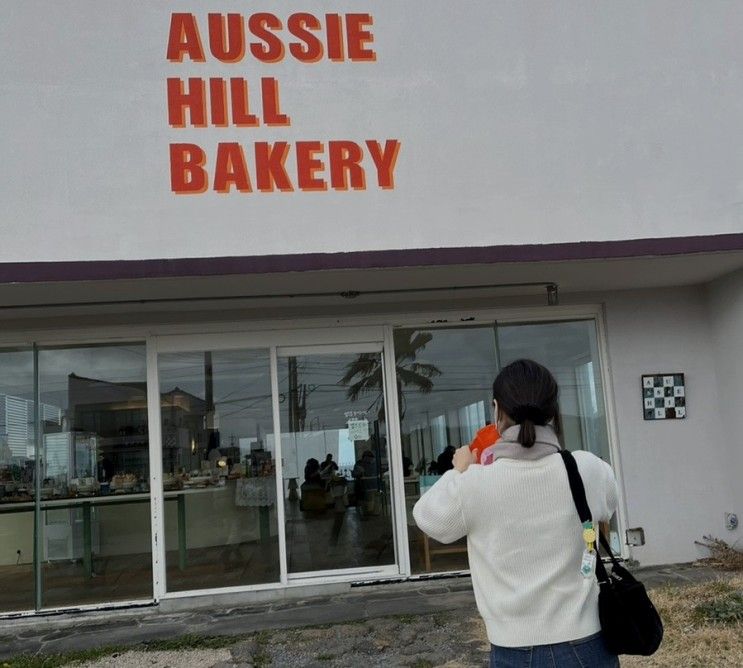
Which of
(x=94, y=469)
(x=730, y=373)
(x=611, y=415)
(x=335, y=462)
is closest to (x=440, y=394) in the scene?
(x=335, y=462)

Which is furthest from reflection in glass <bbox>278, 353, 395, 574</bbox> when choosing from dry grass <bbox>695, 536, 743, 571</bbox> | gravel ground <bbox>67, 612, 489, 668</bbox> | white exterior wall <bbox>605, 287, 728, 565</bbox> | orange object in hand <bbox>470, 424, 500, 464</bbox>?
orange object in hand <bbox>470, 424, 500, 464</bbox>

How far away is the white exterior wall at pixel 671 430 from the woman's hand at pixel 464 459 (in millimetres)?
5564

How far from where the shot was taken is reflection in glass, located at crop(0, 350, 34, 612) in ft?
22.7

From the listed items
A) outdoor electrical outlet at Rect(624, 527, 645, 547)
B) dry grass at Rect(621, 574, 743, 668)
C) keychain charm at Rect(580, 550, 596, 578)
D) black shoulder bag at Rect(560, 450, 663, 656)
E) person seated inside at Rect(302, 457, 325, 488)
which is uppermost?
person seated inside at Rect(302, 457, 325, 488)

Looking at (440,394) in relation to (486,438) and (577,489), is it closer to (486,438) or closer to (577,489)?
(486,438)

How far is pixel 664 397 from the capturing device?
23.8 feet

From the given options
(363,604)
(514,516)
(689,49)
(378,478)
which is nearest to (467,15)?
(689,49)

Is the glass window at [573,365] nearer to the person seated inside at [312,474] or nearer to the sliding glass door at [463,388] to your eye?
the sliding glass door at [463,388]

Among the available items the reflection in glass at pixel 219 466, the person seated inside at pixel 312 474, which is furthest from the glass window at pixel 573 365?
the reflection in glass at pixel 219 466

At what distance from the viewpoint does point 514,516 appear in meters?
1.98

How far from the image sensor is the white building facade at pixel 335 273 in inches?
238

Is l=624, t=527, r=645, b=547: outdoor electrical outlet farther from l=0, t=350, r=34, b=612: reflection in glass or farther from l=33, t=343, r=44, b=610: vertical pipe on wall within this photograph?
l=0, t=350, r=34, b=612: reflection in glass

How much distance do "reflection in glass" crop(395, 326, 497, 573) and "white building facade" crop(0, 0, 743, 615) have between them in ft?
0.10

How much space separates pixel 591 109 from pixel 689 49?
1.13 metres
